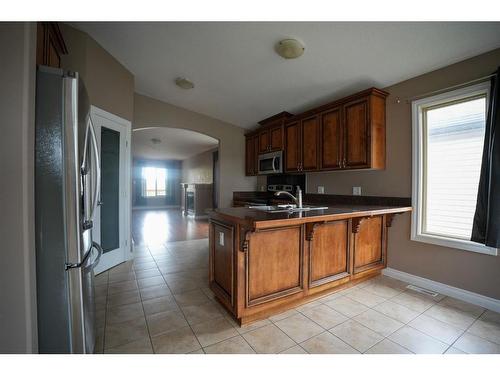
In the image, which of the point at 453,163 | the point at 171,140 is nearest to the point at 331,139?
the point at 453,163

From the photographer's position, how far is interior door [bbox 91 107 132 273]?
2719 mm

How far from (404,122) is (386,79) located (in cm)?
53

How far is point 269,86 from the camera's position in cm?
294

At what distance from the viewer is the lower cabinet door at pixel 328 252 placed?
6.48ft

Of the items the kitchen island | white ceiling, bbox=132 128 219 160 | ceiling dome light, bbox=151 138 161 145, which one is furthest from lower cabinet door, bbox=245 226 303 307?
ceiling dome light, bbox=151 138 161 145

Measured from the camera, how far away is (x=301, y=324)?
5.60 ft

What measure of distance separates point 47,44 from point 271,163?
2988 mm

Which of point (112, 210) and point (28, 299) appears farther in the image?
point (112, 210)

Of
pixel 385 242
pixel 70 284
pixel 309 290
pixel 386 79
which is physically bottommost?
pixel 309 290

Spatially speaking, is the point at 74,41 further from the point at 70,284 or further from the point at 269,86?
the point at 70,284

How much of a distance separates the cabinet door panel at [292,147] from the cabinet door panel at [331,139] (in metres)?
0.46

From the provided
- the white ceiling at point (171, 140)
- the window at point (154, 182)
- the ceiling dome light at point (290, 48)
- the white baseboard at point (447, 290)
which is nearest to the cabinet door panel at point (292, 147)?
the ceiling dome light at point (290, 48)

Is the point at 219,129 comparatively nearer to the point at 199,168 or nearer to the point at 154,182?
the point at 199,168
